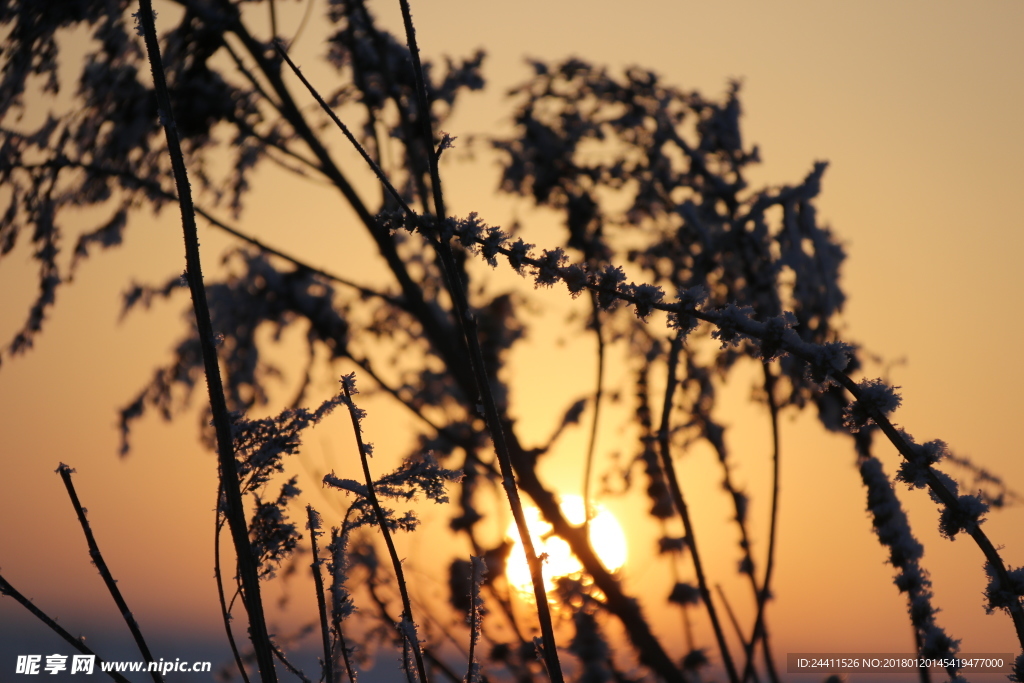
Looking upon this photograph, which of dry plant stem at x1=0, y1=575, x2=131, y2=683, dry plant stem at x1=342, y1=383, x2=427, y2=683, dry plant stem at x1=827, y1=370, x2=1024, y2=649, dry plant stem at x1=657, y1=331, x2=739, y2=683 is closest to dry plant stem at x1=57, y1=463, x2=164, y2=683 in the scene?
dry plant stem at x1=0, y1=575, x2=131, y2=683

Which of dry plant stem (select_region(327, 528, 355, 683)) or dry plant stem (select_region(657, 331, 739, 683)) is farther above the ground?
dry plant stem (select_region(657, 331, 739, 683))

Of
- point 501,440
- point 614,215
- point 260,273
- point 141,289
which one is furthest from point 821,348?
point 141,289

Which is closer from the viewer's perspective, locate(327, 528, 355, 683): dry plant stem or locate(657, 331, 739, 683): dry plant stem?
locate(327, 528, 355, 683): dry plant stem

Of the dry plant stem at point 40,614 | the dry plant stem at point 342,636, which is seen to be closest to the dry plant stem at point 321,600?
the dry plant stem at point 342,636

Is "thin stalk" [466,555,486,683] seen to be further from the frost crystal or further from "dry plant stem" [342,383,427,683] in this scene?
the frost crystal

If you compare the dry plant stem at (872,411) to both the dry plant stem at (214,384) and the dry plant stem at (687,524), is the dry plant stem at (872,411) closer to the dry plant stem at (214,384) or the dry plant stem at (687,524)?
the dry plant stem at (214,384)

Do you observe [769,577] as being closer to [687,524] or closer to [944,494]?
[687,524]

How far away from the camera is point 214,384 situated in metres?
1.05

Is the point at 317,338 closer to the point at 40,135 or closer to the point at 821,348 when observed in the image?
the point at 40,135

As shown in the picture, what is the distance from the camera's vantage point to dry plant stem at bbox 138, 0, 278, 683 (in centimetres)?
105

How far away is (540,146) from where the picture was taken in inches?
194

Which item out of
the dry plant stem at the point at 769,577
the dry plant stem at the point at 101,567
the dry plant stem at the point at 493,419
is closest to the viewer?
the dry plant stem at the point at 493,419

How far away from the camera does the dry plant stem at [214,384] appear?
3.43 feet

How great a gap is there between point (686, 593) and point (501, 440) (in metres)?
4.01
